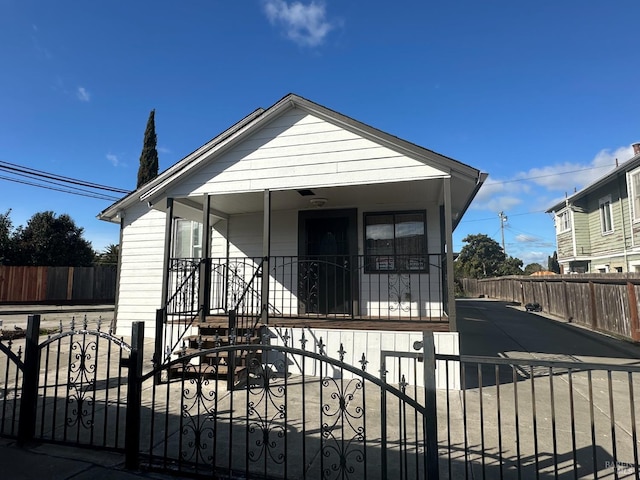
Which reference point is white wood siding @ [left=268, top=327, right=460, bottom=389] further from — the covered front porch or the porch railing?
the porch railing

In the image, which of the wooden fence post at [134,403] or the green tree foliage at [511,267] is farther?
the green tree foliage at [511,267]

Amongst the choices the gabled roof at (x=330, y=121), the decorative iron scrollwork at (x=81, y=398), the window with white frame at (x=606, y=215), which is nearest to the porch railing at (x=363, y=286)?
the gabled roof at (x=330, y=121)

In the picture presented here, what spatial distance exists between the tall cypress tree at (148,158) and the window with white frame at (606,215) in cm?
2518

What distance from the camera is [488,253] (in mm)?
51156

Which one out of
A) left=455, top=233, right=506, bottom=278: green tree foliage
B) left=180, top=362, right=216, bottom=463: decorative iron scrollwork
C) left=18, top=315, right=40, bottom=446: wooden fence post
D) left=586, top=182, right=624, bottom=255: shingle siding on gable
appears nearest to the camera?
left=180, top=362, right=216, bottom=463: decorative iron scrollwork

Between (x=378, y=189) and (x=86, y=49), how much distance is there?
410 inches

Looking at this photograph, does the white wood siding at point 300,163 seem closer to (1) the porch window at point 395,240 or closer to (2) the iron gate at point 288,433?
(1) the porch window at point 395,240

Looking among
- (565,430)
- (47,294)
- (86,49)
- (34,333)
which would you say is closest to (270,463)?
(34,333)

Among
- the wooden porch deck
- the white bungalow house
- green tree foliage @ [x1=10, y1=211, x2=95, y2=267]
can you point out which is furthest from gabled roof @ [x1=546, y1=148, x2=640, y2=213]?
green tree foliage @ [x1=10, y1=211, x2=95, y2=267]

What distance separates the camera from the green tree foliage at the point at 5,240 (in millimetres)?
22094

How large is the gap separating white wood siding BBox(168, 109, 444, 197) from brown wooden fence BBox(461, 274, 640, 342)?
7.61 m

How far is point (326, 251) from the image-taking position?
824 centimetres

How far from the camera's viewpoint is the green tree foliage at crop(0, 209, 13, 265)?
22.1m

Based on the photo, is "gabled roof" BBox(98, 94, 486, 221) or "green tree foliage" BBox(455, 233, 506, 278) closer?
"gabled roof" BBox(98, 94, 486, 221)
